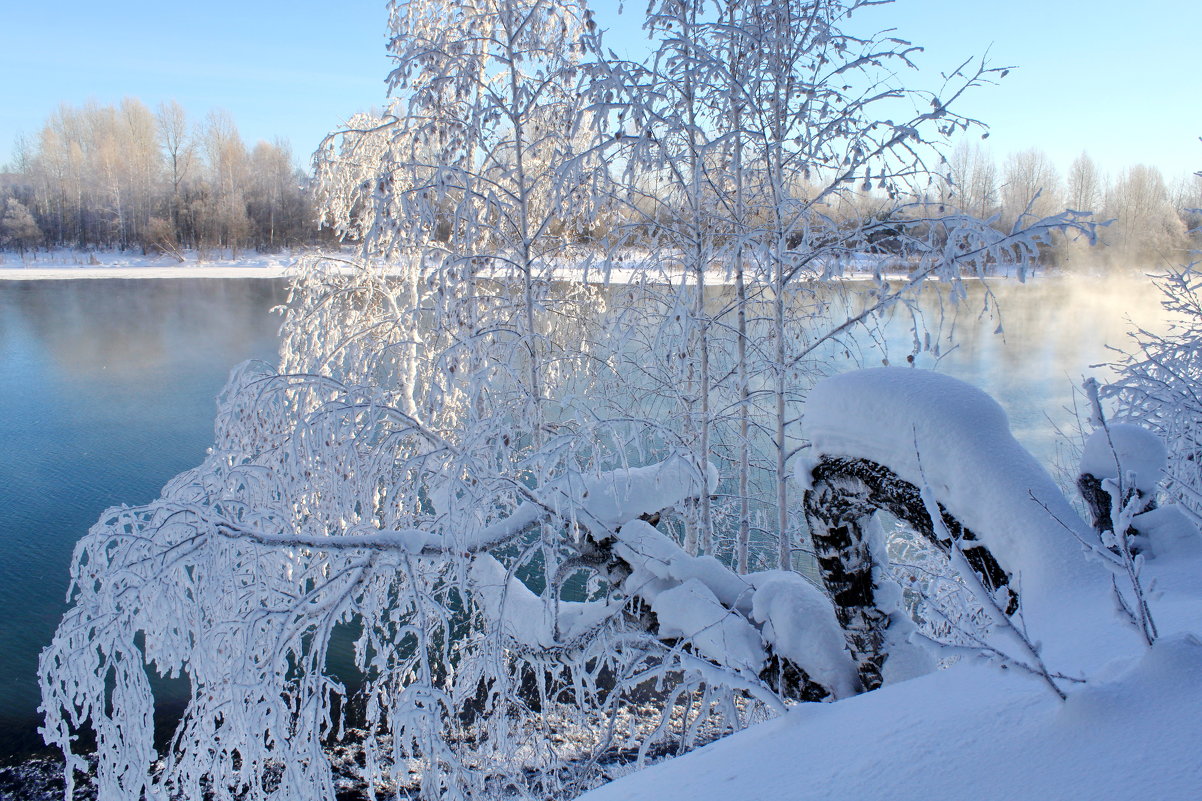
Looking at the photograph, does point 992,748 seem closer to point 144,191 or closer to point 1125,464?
point 1125,464

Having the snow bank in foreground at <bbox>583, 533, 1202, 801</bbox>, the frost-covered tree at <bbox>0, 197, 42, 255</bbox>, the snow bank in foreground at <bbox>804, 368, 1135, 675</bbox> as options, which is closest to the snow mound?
the snow bank in foreground at <bbox>804, 368, 1135, 675</bbox>

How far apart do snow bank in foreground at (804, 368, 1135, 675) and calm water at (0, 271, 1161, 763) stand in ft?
4.49

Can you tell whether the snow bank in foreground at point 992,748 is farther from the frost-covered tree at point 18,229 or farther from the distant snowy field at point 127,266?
the frost-covered tree at point 18,229

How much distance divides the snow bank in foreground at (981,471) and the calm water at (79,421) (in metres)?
7.88

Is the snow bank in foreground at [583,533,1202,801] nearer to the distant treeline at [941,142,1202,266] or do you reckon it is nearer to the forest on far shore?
the distant treeline at [941,142,1202,266]

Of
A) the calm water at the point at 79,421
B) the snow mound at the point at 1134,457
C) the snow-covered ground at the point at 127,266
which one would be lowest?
the calm water at the point at 79,421

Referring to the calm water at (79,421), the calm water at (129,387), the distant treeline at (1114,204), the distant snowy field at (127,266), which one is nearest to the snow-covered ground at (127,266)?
the distant snowy field at (127,266)

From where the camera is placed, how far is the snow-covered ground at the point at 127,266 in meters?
30.2

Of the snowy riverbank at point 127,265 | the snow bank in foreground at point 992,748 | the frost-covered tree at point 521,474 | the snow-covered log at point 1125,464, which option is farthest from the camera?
the snowy riverbank at point 127,265

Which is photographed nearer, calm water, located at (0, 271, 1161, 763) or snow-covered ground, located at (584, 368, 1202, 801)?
snow-covered ground, located at (584, 368, 1202, 801)

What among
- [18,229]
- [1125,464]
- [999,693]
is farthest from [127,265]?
[999,693]

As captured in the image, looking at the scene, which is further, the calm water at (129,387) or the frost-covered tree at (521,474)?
the calm water at (129,387)

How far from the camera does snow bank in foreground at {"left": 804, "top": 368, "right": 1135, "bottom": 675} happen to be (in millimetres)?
1762

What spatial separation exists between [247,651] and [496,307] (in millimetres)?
2945
